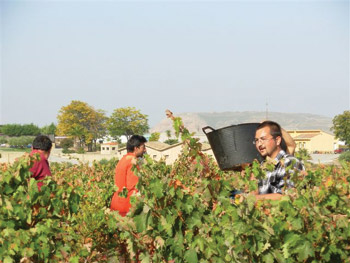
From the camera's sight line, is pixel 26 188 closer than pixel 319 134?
Yes

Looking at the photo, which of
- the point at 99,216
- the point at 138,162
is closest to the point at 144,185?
the point at 138,162

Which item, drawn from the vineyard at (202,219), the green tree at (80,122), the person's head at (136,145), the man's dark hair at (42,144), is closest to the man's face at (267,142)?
the vineyard at (202,219)

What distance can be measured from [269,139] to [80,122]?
305 ft

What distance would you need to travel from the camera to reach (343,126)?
70.9 m

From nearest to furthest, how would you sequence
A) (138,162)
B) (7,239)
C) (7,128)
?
(138,162) < (7,239) < (7,128)

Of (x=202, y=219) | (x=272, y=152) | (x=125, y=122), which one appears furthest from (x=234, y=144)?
(x=125, y=122)

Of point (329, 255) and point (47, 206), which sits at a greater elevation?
point (47, 206)

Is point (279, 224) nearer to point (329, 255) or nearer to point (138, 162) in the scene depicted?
point (329, 255)

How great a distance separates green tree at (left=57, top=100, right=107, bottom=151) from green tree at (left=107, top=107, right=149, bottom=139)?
397 cm

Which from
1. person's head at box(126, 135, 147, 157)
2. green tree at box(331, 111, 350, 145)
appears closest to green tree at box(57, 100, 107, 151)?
green tree at box(331, 111, 350, 145)

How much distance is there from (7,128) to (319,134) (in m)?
83.4

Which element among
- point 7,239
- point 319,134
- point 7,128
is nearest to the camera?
point 7,239

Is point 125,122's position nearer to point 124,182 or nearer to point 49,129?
point 49,129

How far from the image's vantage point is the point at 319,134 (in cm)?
9575
